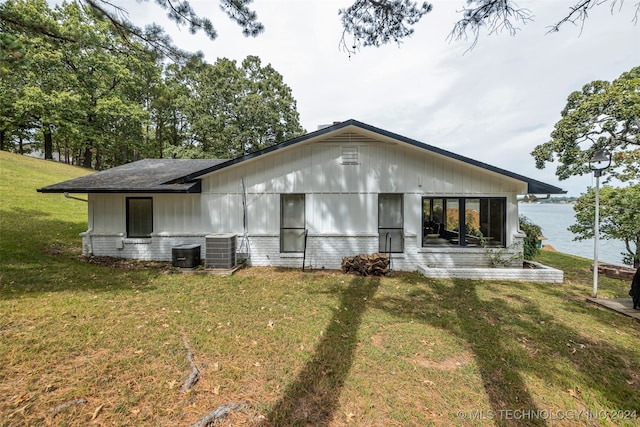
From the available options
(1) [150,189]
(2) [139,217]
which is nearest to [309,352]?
(1) [150,189]

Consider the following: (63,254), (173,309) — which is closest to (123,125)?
(63,254)

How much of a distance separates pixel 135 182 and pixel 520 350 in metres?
10.0

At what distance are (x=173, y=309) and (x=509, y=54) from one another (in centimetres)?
1099

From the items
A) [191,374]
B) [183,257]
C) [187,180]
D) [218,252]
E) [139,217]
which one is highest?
[187,180]

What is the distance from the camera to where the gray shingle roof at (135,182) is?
24.1ft

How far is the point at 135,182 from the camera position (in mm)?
7945

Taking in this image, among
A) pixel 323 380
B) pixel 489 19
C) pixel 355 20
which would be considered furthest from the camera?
pixel 355 20

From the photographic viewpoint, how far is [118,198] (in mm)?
8117

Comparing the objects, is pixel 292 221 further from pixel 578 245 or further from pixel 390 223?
pixel 578 245

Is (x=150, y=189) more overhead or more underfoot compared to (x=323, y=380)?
more overhead

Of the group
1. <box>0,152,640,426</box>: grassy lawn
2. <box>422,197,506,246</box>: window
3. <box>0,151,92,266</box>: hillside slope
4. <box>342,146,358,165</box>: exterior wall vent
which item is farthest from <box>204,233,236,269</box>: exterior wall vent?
<box>422,197,506,246</box>: window

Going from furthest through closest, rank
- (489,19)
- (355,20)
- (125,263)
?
(125,263) → (355,20) → (489,19)

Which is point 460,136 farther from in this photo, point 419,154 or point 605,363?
point 605,363

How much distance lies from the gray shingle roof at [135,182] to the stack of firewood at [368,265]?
5042 millimetres
